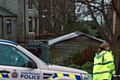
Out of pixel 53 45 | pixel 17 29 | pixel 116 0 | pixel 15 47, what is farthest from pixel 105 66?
pixel 17 29

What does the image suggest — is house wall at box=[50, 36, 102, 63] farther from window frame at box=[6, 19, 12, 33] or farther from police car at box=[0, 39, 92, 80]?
window frame at box=[6, 19, 12, 33]

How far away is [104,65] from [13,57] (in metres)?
2.17

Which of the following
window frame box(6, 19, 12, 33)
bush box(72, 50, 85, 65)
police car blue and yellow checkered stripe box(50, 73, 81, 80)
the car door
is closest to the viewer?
the car door

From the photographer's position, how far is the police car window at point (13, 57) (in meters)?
7.74

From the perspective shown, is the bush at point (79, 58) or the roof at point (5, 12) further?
the roof at point (5, 12)

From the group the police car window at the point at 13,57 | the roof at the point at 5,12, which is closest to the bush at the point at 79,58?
the police car window at the point at 13,57

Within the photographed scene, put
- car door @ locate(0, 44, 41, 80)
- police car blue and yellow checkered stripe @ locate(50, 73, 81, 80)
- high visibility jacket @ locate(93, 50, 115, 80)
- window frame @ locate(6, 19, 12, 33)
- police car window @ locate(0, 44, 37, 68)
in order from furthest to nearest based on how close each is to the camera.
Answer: window frame @ locate(6, 19, 12, 33) → high visibility jacket @ locate(93, 50, 115, 80) → police car blue and yellow checkered stripe @ locate(50, 73, 81, 80) → police car window @ locate(0, 44, 37, 68) → car door @ locate(0, 44, 41, 80)

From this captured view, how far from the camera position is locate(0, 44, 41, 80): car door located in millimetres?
7602

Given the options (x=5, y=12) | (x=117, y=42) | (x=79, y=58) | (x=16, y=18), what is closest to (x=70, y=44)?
(x=79, y=58)

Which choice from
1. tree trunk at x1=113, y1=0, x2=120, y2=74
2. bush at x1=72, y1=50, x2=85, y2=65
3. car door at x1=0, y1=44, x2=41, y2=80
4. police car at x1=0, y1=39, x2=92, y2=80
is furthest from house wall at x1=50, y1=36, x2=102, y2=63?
car door at x1=0, y1=44, x2=41, y2=80

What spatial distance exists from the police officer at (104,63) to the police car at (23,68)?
68cm

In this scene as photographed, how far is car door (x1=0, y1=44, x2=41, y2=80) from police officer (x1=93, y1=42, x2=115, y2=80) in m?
1.53

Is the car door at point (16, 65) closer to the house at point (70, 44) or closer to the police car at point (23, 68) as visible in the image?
the police car at point (23, 68)

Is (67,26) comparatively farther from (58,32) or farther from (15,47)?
(15,47)
